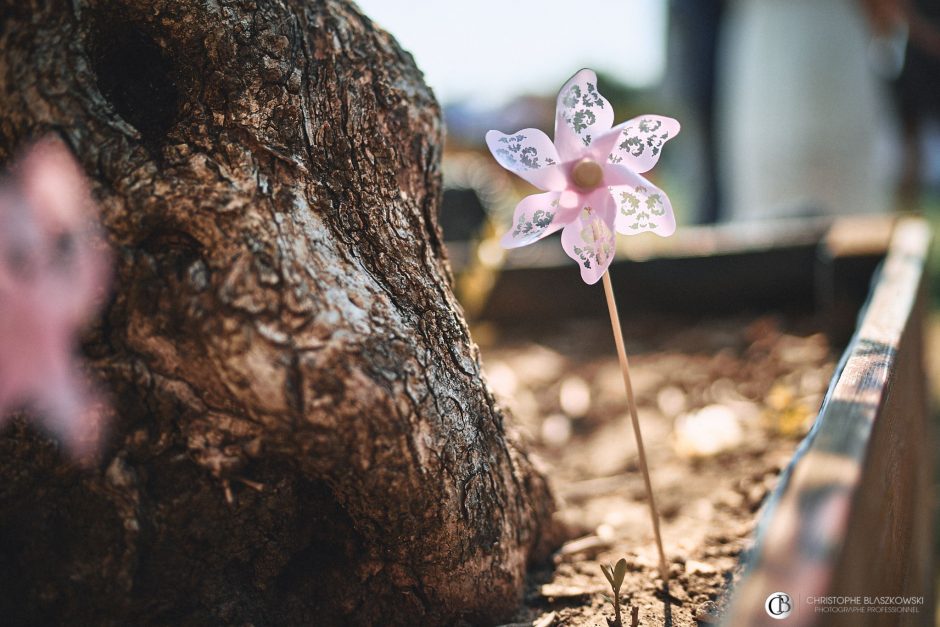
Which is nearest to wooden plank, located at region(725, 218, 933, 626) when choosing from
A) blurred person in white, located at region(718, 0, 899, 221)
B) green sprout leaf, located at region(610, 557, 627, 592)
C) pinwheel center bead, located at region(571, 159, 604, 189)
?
green sprout leaf, located at region(610, 557, 627, 592)

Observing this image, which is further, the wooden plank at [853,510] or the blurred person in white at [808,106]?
the blurred person in white at [808,106]

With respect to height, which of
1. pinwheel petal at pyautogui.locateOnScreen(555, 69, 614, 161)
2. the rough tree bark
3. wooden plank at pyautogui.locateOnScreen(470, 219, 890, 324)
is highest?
wooden plank at pyautogui.locateOnScreen(470, 219, 890, 324)

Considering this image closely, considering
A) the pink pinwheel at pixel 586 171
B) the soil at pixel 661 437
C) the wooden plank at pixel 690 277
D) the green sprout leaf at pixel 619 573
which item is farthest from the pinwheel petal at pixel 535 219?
the wooden plank at pixel 690 277

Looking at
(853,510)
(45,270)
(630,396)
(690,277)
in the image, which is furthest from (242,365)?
(690,277)

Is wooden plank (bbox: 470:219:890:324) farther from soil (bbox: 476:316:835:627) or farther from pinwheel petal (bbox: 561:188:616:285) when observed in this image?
pinwheel petal (bbox: 561:188:616:285)

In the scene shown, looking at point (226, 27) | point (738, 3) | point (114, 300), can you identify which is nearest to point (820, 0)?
point (738, 3)

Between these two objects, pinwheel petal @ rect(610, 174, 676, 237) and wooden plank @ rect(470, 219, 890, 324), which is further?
wooden plank @ rect(470, 219, 890, 324)

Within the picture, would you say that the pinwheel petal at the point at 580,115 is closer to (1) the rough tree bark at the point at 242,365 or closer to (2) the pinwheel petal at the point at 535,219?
(2) the pinwheel petal at the point at 535,219

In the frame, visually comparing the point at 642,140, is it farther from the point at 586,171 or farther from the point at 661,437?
the point at 661,437
